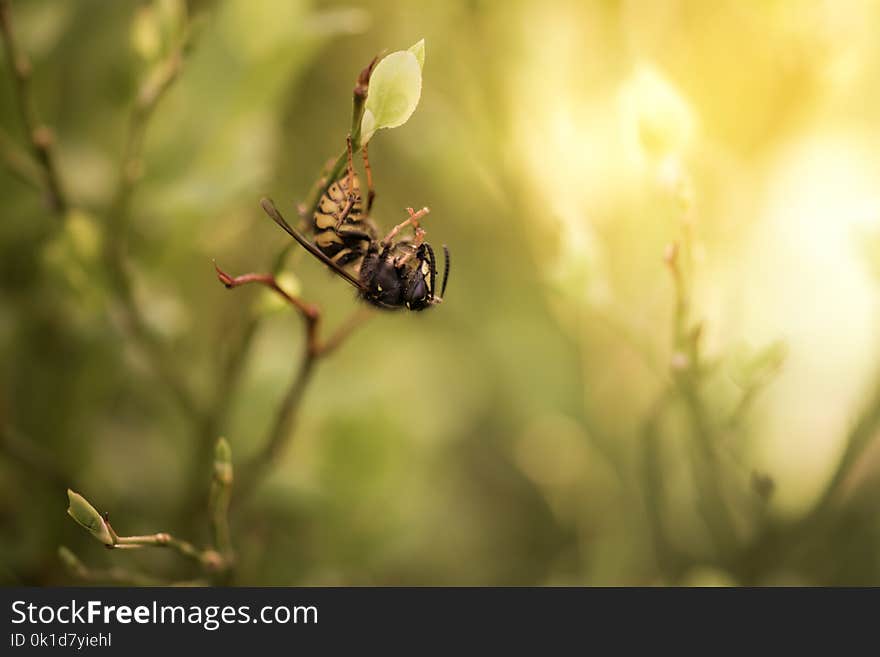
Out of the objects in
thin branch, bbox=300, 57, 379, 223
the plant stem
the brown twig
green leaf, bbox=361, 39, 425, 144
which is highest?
green leaf, bbox=361, 39, 425, 144

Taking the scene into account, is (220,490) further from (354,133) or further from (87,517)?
(354,133)

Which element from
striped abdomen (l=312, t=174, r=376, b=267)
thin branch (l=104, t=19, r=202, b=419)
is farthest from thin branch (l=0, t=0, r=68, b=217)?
striped abdomen (l=312, t=174, r=376, b=267)

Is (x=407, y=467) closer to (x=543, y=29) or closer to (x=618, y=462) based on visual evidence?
(x=618, y=462)

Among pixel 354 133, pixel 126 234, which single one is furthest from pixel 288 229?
pixel 126 234

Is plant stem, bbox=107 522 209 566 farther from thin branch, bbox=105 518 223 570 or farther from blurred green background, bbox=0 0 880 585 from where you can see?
blurred green background, bbox=0 0 880 585

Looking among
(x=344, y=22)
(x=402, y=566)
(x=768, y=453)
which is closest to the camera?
(x=344, y=22)

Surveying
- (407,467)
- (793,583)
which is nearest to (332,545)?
(407,467)

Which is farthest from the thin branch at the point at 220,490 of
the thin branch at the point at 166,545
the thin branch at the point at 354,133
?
the thin branch at the point at 354,133
